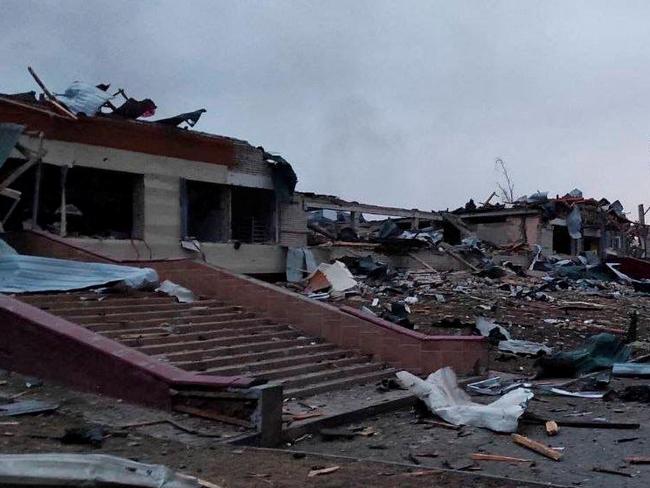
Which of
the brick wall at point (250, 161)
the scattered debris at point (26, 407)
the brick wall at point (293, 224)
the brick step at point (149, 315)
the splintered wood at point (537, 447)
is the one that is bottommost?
the splintered wood at point (537, 447)

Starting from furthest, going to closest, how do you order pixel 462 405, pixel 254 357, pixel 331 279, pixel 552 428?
pixel 331 279
pixel 254 357
pixel 462 405
pixel 552 428

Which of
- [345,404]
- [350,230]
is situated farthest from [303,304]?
[350,230]

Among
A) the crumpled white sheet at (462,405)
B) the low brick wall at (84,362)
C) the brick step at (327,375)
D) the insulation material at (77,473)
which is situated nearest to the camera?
the insulation material at (77,473)

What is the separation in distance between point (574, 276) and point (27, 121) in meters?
21.1

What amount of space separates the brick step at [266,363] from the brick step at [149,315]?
1.87 m

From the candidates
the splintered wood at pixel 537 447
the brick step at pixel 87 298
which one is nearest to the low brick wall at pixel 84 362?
the brick step at pixel 87 298

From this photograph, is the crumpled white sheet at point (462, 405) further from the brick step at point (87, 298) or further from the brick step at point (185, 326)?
Answer: the brick step at point (87, 298)

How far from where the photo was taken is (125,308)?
1193 centimetres

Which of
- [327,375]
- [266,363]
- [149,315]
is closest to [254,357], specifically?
[266,363]

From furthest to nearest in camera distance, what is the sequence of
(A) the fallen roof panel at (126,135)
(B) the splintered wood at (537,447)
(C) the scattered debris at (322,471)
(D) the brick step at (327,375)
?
(A) the fallen roof panel at (126,135)
(D) the brick step at (327,375)
(B) the splintered wood at (537,447)
(C) the scattered debris at (322,471)

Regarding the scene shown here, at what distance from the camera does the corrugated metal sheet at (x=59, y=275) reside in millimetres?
12102

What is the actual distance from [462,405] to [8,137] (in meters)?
11.0

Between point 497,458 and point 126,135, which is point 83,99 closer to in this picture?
point 126,135

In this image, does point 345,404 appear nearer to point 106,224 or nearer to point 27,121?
point 27,121
